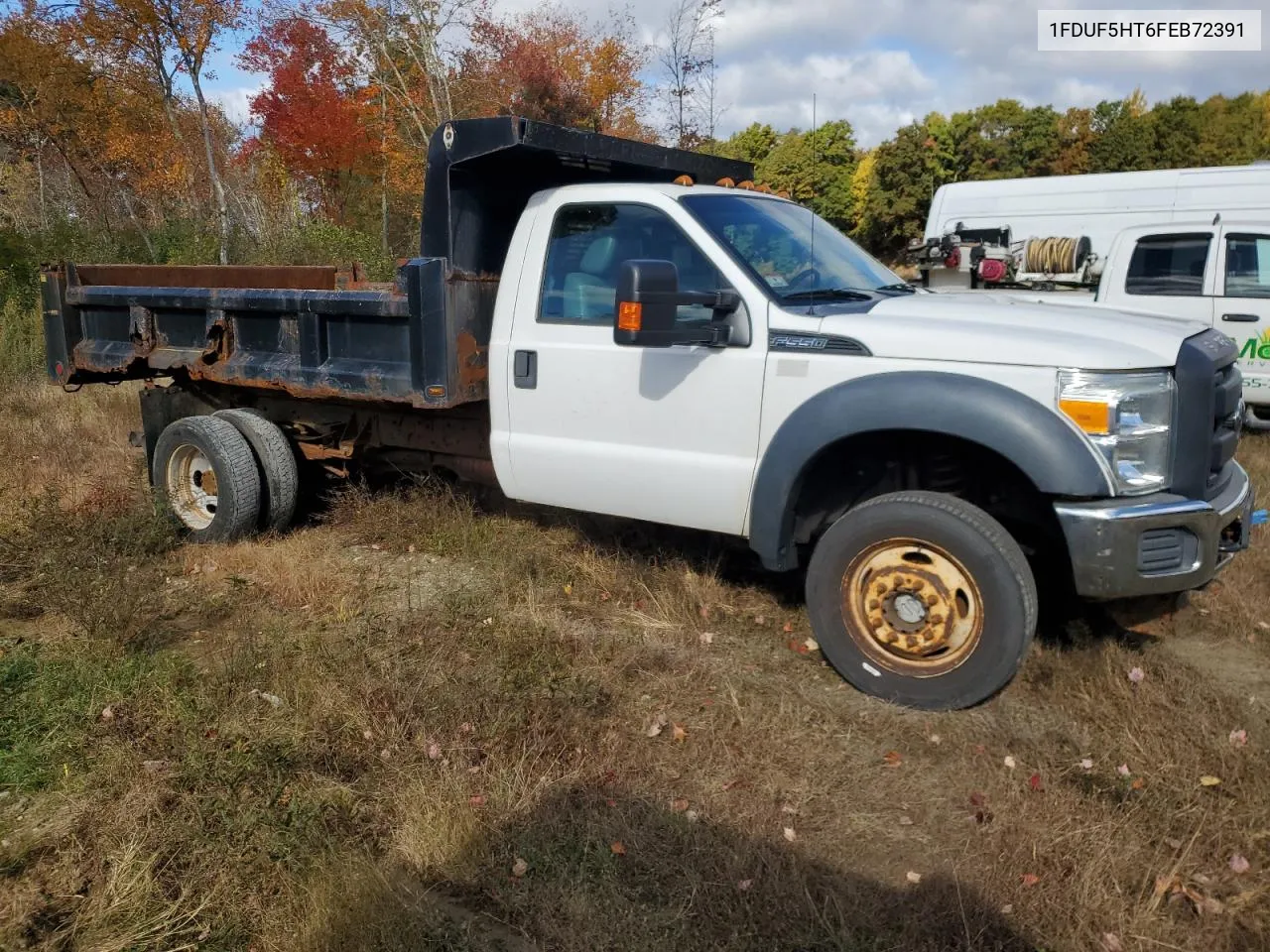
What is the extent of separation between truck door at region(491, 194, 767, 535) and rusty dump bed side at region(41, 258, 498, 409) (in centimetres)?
34

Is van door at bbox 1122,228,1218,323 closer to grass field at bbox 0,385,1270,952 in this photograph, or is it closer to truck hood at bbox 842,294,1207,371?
grass field at bbox 0,385,1270,952

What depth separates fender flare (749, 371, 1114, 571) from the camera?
11.9 ft

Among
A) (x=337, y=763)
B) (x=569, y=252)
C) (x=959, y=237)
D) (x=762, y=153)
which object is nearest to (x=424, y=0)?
(x=762, y=153)

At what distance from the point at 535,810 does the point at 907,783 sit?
1.25 m

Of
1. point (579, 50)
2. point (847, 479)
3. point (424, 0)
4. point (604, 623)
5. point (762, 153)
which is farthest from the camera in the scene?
point (762, 153)

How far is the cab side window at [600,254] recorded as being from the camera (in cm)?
462

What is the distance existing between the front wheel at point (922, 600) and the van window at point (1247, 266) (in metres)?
6.29

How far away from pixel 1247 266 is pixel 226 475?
8246 millimetres

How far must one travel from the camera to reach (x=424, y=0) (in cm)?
1664

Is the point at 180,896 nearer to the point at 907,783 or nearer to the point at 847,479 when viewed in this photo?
the point at 907,783

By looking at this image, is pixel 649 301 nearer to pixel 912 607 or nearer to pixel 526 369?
pixel 526 369

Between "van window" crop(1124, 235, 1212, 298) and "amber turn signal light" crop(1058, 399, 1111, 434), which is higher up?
"van window" crop(1124, 235, 1212, 298)

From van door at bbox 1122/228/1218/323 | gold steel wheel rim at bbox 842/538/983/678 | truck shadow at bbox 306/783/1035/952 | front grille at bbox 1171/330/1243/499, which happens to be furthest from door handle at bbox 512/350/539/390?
van door at bbox 1122/228/1218/323

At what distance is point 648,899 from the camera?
290 cm
